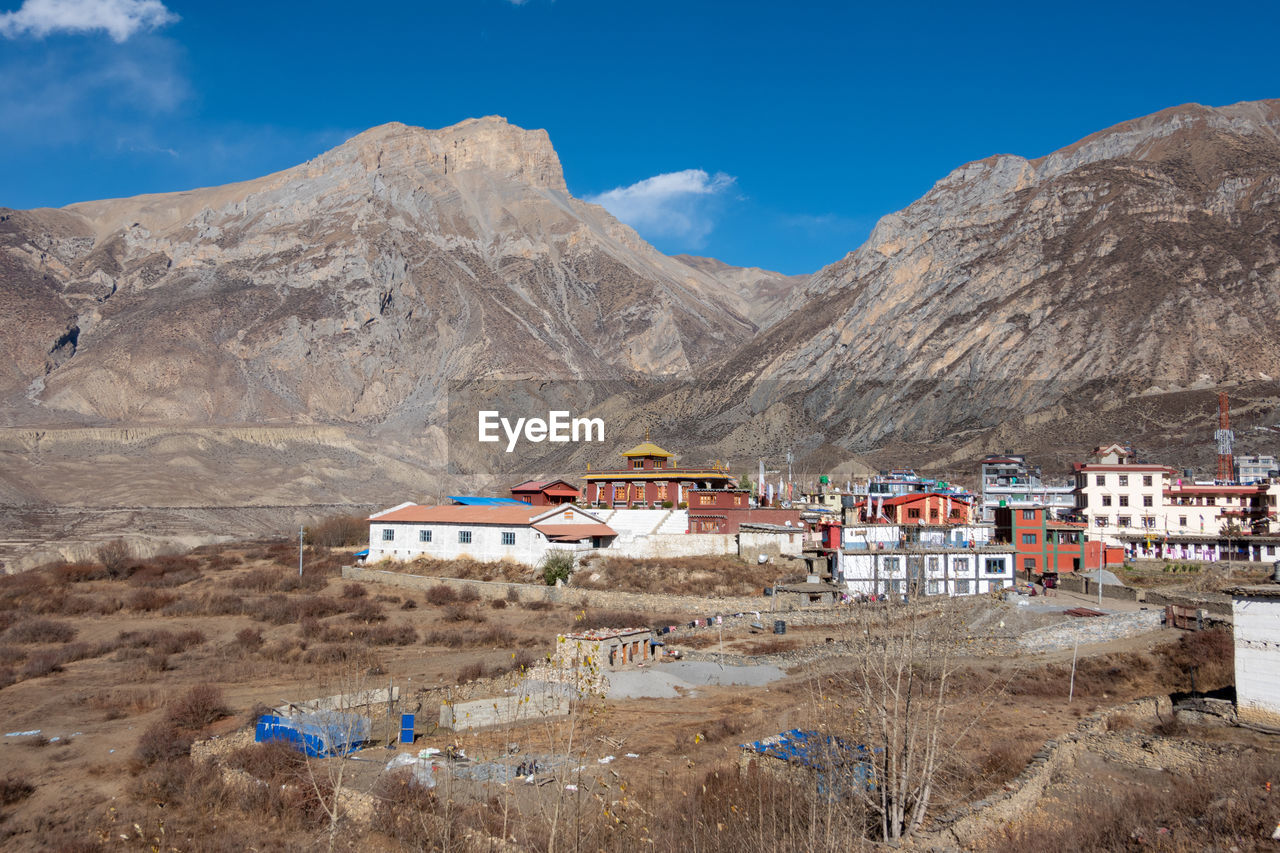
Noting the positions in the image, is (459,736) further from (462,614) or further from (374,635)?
(462,614)

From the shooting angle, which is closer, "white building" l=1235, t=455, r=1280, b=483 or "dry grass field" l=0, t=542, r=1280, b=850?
"dry grass field" l=0, t=542, r=1280, b=850

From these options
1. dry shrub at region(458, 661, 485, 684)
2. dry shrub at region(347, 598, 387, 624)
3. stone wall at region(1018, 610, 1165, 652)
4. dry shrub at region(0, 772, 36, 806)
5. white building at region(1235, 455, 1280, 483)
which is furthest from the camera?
white building at region(1235, 455, 1280, 483)

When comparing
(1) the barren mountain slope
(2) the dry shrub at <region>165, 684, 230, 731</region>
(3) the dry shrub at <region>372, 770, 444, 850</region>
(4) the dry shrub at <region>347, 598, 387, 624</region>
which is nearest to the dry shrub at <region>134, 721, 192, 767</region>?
(2) the dry shrub at <region>165, 684, 230, 731</region>

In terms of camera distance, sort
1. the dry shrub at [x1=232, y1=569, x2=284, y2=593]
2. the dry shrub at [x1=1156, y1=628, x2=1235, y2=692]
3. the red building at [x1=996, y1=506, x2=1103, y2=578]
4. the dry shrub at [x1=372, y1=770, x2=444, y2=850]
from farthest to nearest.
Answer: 1. the dry shrub at [x1=232, y1=569, x2=284, y2=593]
2. the red building at [x1=996, y1=506, x2=1103, y2=578]
3. the dry shrub at [x1=1156, y1=628, x2=1235, y2=692]
4. the dry shrub at [x1=372, y1=770, x2=444, y2=850]

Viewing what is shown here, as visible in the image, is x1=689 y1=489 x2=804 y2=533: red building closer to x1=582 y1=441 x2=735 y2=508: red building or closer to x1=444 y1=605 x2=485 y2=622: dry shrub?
x1=582 y1=441 x2=735 y2=508: red building

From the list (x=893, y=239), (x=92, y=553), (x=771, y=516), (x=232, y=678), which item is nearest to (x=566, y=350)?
(x=893, y=239)

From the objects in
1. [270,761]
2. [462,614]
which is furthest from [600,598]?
[270,761]

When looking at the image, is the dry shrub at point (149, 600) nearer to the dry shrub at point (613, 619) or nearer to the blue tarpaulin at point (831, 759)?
the dry shrub at point (613, 619)
